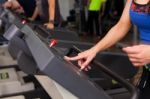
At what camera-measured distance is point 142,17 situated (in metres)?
1.40

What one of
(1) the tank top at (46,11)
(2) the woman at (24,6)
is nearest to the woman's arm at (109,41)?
(1) the tank top at (46,11)

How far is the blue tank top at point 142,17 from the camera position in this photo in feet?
4.53

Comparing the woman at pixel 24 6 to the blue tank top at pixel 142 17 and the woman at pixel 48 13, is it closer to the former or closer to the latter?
the woman at pixel 48 13

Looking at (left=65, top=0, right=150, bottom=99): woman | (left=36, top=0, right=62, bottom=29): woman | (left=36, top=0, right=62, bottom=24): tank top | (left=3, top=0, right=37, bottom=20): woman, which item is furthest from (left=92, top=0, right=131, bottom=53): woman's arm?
(left=3, top=0, right=37, bottom=20): woman

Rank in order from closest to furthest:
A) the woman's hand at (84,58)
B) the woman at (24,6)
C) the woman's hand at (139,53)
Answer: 1. the woman's hand at (139,53)
2. the woman's hand at (84,58)
3. the woman at (24,6)

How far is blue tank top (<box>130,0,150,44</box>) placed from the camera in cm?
138

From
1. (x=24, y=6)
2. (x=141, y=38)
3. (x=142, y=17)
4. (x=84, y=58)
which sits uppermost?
(x=142, y=17)

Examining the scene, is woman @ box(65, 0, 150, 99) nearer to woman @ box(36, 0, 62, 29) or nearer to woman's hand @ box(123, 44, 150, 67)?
woman's hand @ box(123, 44, 150, 67)

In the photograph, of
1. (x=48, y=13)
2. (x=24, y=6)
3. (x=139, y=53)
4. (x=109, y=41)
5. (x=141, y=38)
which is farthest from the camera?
(x=24, y=6)

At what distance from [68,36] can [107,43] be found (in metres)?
2.32

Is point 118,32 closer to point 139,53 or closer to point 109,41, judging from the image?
point 109,41

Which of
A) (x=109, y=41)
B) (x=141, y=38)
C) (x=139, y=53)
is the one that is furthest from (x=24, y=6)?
(x=139, y=53)

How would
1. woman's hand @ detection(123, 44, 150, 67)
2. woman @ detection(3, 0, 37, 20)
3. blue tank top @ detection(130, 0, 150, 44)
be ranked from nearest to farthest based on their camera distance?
woman's hand @ detection(123, 44, 150, 67) → blue tank top @ detection(130, 0, 150, 44) → woman @ detection(3, 0, 37, 20)

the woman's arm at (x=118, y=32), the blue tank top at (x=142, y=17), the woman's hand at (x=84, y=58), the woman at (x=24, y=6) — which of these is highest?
the blue tank top at (x=142, y=17)
